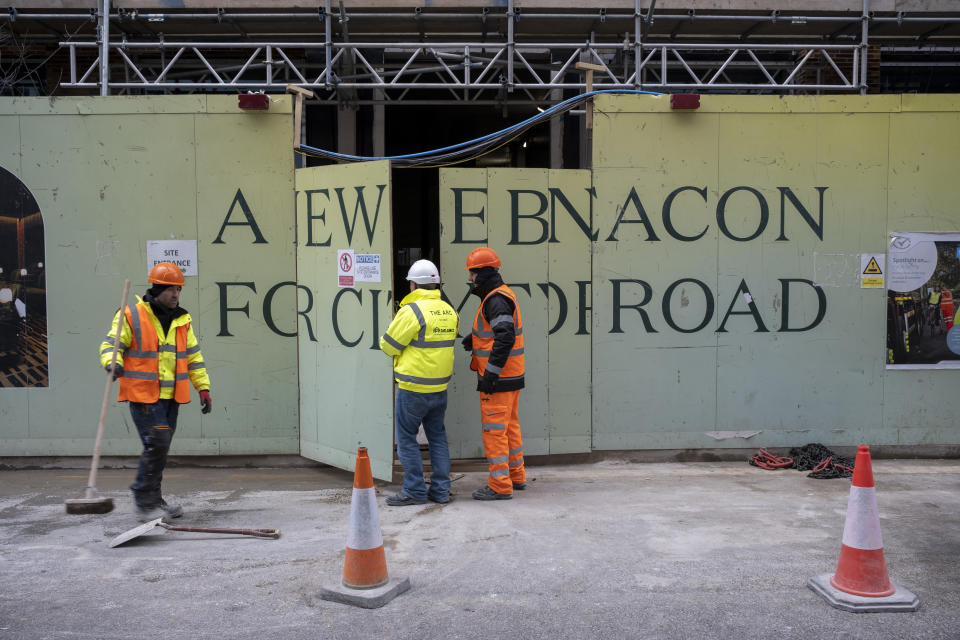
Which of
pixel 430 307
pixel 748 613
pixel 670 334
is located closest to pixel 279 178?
pixel 430 307

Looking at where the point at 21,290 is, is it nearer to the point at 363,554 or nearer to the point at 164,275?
the point at 164,275

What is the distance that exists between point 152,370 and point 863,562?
4.88 m

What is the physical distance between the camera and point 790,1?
454 inches

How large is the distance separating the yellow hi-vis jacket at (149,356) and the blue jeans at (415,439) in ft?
5.50

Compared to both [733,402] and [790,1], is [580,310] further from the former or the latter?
[790,1]

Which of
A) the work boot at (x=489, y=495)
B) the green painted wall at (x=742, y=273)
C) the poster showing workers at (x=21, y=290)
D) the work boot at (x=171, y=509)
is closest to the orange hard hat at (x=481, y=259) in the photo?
the green painted wall at (x=742, y=273)

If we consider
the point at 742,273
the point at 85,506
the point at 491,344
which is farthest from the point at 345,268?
the point at 742,273

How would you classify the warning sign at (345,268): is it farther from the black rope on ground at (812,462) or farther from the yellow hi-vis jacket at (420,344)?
the black rope on ground at (812,462)

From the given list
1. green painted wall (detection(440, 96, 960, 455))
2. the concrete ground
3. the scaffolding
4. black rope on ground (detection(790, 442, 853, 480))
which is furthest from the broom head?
the scaffolding

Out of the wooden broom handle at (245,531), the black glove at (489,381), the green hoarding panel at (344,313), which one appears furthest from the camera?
the green hoarding panel at (344,313)

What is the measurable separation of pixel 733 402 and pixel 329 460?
3922mm

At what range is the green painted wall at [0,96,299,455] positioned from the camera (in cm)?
784

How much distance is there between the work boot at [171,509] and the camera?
6.21m

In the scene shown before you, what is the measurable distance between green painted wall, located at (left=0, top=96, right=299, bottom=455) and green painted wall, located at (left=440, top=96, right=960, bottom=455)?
267cm
